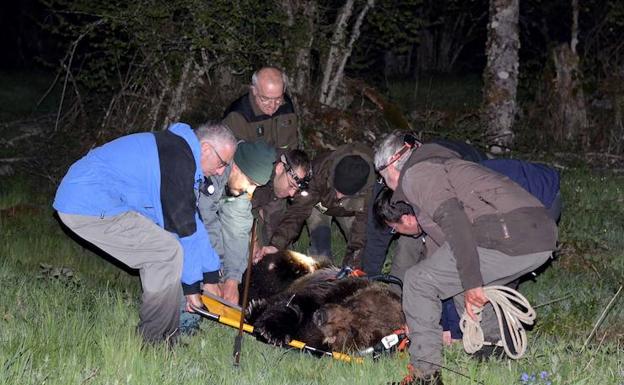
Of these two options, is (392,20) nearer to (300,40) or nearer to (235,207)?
(300,40)

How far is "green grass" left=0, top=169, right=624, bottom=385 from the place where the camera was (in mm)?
5016

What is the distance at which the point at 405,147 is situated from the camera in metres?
5.50

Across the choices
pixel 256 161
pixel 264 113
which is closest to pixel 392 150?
pixel 256 161

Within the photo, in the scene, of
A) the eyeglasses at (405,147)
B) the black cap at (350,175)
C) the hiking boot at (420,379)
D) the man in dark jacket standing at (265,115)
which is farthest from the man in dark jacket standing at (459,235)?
the man in dark jacket standing at (265,115)

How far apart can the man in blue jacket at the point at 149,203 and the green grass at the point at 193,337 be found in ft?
1.10

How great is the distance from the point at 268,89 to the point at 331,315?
100 inches

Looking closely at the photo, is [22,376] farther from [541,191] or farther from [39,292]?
[541,191]

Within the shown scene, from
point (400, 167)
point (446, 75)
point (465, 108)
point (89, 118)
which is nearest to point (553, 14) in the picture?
point (446, 75)

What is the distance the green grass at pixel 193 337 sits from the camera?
5016 millimetres

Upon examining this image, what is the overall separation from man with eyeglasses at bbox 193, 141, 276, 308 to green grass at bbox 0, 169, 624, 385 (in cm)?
62

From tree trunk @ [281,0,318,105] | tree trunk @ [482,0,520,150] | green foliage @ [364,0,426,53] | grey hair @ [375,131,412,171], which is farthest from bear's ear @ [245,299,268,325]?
tree trunk @ [482,0,520,150]

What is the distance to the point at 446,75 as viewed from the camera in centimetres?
2344

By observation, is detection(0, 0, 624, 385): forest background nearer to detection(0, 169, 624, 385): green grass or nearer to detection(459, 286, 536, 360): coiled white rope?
detection(0, 169, 624, 385): green grass

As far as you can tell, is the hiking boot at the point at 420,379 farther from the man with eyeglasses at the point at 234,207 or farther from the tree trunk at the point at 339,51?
the tree trunk at the point at 339,51
